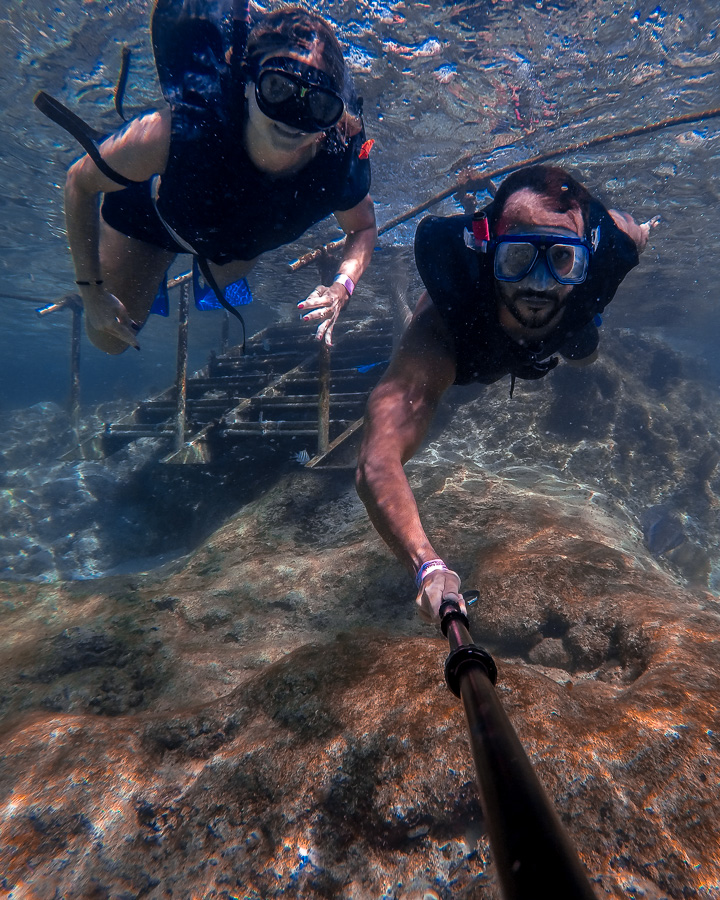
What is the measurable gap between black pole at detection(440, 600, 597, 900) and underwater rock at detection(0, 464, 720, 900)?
1013mm

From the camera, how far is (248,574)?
16.2 feet

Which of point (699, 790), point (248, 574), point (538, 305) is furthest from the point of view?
point (248, 574)

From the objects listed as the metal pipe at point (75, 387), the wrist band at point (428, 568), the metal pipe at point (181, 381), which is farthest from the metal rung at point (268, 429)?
the metal pipe at point (75, 387)

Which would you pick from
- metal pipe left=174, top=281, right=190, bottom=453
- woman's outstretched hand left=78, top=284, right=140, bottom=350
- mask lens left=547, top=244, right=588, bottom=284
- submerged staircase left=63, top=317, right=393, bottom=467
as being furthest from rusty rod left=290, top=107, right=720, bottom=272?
mask lens left=547, top=244, right=588, bottom=284

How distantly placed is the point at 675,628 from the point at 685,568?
1003cm

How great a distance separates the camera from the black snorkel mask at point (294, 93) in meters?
2.88

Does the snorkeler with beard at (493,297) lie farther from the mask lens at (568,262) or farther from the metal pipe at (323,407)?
the metal pipe at (323,407)

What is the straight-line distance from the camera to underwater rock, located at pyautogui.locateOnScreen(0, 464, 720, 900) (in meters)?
1.62

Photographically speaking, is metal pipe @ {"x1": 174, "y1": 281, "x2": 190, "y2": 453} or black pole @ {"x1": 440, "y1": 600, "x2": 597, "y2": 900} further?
metal pipe @ {"x1": 174, "y1": 281, "x2": 190, "y2": 453}

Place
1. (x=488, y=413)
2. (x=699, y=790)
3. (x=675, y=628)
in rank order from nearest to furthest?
(x=699, y=790)
(x=675, y=628)
(x=488, y=413)

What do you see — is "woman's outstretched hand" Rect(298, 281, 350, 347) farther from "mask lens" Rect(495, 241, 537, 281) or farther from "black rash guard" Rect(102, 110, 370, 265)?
"mask lens" Rect(495, 241, 537, 281)

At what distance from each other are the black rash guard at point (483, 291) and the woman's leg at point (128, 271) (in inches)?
114

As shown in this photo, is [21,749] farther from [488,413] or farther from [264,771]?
[488,413]

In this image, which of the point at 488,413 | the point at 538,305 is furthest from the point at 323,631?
the point at 488,413
